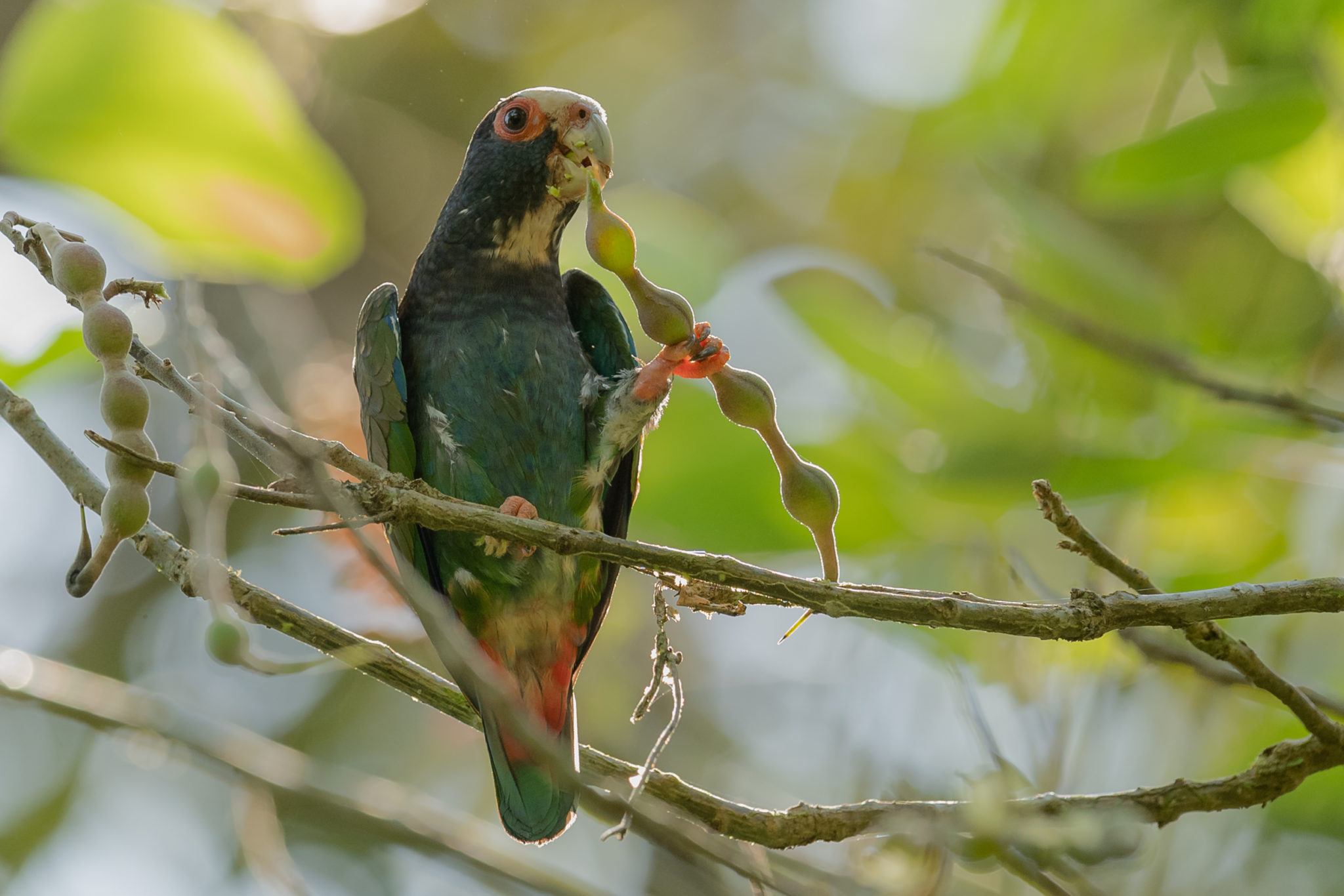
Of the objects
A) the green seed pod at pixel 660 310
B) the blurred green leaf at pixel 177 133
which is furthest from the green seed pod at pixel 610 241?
the blurred green leaf at pixel 177 133

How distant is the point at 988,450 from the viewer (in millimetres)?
2547

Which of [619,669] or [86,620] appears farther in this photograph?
[86,620]

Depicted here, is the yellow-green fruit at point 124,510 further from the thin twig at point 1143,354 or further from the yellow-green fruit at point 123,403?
the thin twig at point 1143,354

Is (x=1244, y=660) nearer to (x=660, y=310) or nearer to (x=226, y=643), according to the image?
(x=660, y=310)

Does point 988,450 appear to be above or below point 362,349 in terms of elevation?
above

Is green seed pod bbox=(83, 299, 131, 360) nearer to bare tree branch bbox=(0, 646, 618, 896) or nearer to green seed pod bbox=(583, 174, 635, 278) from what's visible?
green seed pod bbox=(583, 174, 635, 278)

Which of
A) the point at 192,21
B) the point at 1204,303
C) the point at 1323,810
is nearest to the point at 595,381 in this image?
the point at 192,21

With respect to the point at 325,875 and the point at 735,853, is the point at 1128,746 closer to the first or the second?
the point at 735,853

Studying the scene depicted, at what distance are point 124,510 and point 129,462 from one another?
0.10 meters

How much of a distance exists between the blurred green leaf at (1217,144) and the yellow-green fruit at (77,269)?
2163mm

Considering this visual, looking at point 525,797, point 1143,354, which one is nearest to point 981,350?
point 1143,354

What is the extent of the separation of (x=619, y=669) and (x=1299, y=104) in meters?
3.82

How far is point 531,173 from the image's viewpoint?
3.48 meters

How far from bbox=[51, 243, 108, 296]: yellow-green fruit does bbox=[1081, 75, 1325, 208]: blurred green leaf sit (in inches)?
85.2
